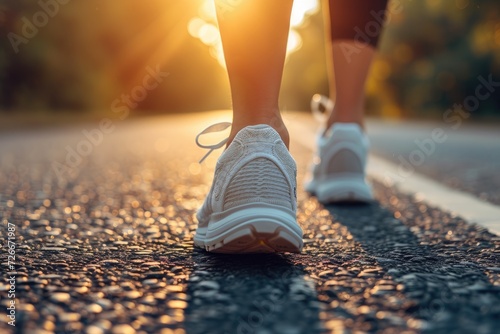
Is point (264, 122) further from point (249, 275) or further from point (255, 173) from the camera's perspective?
point (249, 275)

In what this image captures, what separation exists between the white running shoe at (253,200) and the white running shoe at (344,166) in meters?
0.93

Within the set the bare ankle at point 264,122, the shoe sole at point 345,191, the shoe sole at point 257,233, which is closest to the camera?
the shoe sole at point 257,233

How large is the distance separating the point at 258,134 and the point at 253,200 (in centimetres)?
20

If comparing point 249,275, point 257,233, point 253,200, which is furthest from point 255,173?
point 249,275

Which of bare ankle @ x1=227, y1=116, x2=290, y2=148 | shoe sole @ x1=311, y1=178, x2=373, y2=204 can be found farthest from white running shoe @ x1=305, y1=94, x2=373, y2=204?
bare ankle @ x1=227, y1=116, x2=290, y2=148

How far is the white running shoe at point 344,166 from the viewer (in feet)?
8.73

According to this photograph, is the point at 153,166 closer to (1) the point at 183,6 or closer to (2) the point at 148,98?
(1) the point at 183,6

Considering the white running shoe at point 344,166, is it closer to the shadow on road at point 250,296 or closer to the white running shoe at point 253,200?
the white running shoe at point 253,200

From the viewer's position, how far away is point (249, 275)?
4.77 feet

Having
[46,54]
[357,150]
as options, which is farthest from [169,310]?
[46,54]

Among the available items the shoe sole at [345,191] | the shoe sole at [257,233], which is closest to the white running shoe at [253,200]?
the shoe sole at [257,233]

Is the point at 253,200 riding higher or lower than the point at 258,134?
lower

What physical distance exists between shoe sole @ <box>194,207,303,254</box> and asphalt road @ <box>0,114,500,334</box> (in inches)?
1.3

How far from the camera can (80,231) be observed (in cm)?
208
